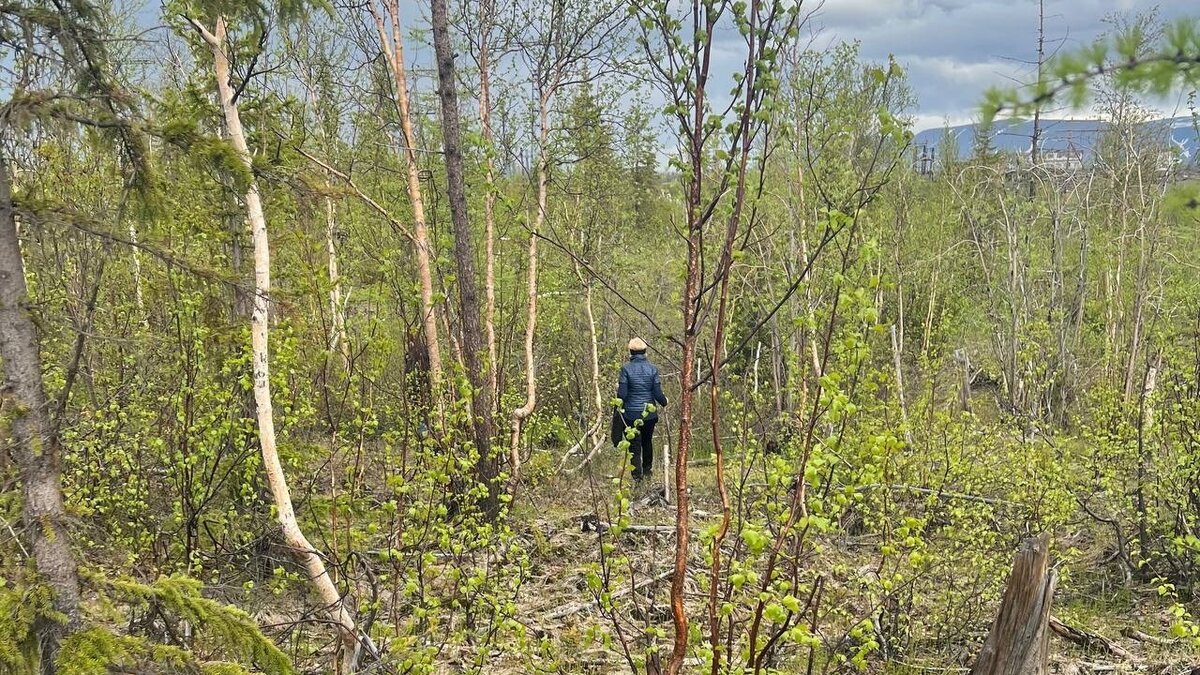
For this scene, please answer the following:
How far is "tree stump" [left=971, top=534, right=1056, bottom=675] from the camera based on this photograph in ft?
9.91

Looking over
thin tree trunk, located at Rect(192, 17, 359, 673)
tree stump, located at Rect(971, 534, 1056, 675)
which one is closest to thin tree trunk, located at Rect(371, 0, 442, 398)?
thin tree trunk, located at Rect(192, 17, 359, 673)

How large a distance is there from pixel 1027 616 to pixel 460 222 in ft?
17.3

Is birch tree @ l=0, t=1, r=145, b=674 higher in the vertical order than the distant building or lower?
lower

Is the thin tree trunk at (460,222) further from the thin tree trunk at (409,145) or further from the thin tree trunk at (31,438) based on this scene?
the thin tree trunk at (31,438)

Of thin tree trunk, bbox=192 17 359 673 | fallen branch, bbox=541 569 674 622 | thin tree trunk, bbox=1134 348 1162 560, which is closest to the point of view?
thin tree trunk, bbox=192 17 359 673

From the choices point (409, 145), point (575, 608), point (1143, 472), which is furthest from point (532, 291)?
point (1143, 472)

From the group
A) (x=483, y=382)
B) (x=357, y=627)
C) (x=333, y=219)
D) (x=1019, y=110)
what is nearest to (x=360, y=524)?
(x=483, y=382)

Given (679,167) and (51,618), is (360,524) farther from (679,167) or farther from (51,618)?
(679,167)

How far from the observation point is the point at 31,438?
2.83m

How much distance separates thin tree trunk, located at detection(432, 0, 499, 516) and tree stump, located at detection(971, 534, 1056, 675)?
4.17 m

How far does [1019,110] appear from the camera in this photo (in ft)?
5.13

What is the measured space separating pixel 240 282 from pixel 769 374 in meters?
13.8

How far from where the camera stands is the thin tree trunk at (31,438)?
111 inches

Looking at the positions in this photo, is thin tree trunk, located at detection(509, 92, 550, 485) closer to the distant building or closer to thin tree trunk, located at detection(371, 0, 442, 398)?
thin tree trunk, located at detection(371, 0, 442, 398)
